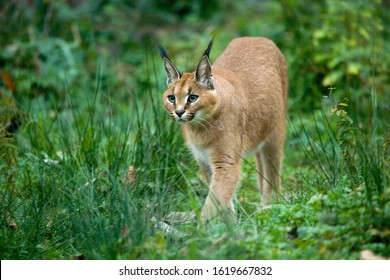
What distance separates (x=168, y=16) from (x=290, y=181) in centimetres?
660

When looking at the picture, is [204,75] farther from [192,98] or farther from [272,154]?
[272,154]

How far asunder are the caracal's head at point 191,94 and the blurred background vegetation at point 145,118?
19.6 inches

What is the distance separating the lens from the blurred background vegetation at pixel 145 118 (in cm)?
547

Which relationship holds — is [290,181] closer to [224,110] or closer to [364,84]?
[224,110]

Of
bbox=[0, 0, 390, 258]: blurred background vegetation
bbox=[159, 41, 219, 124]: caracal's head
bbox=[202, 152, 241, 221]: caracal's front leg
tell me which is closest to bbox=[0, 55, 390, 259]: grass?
bbox=[0, 0, 390, 258]: blurred background vegetation

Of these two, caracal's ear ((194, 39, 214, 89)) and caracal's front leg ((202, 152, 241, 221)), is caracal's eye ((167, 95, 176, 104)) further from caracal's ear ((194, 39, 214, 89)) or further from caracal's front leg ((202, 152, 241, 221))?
caracal's front leg ((202, 152, 241, 221))

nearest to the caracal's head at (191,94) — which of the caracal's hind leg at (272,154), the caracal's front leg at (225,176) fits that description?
the caracal's front leg at (225,176)

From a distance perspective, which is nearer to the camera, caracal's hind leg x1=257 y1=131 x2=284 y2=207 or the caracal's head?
the caracal's head

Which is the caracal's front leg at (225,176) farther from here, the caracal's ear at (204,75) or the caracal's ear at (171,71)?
the caracal's ear at (171,71)

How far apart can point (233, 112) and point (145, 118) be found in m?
1.37

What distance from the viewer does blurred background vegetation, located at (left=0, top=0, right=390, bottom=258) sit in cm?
547

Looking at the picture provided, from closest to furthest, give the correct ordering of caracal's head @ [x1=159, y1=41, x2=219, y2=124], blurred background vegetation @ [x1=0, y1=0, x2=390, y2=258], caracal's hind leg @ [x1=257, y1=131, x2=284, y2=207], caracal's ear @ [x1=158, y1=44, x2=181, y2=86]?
blurred background vegetation @ [x1=0, y1=0, x2=390, y2=258]
caracal's head @ [x1=159, y1=41, x2=219, y2=124]
caracal's ear @ [x1=158, y1=44, x2=181, y2=86]
caracal's hind leg @ [x1=257, y1=131, x2=284, y2=207]

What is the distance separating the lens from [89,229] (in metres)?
5.61

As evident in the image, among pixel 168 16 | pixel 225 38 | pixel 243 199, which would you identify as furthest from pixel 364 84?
pixel 168 16
